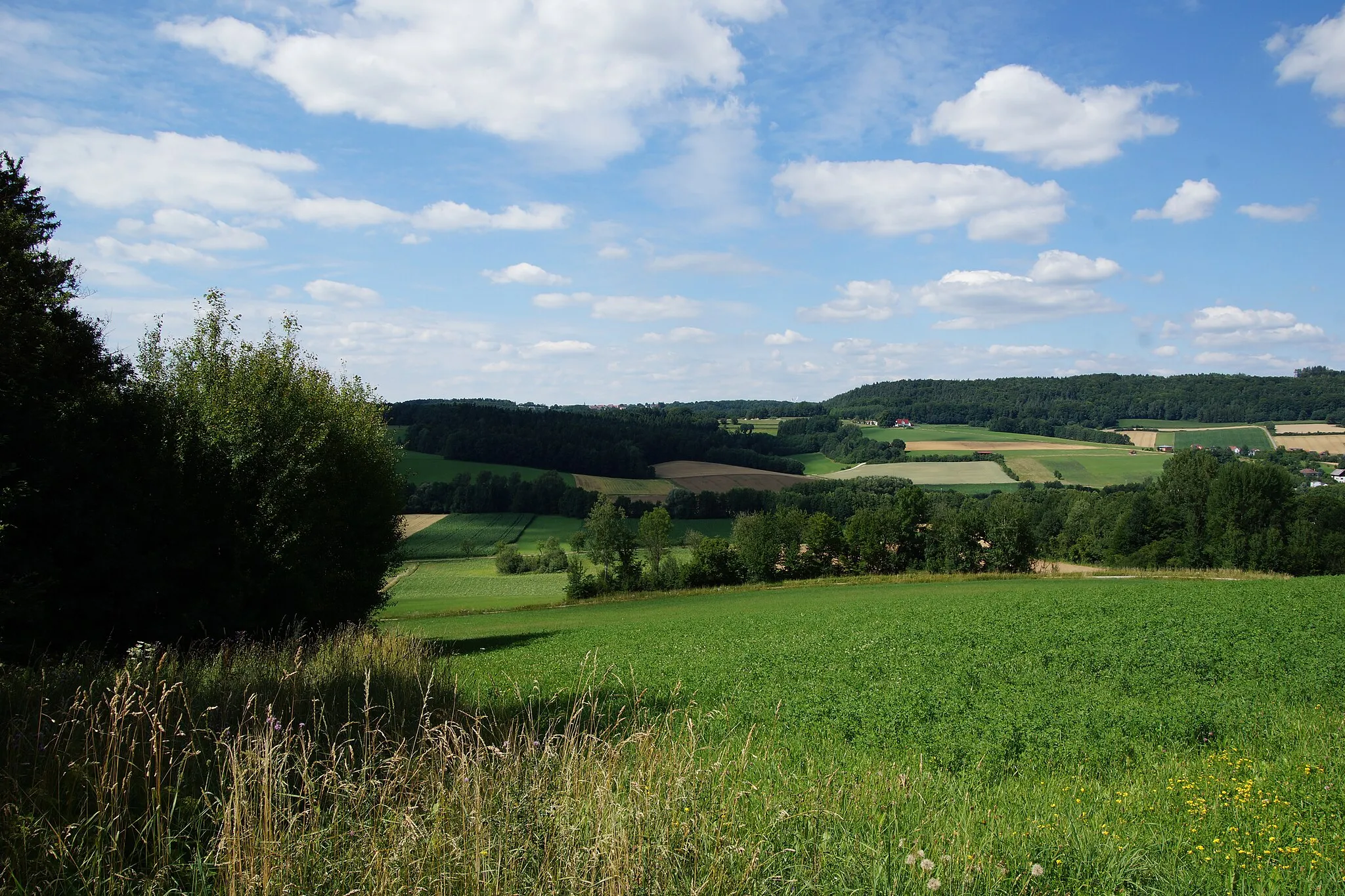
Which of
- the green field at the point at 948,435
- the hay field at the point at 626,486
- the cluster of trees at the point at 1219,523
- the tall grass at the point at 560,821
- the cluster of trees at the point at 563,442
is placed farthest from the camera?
the green field at the point at 948,435

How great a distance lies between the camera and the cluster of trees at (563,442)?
95.5 meters

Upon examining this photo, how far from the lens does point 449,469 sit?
89.2 meters

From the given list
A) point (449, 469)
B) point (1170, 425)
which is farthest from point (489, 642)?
point (1170, 425)

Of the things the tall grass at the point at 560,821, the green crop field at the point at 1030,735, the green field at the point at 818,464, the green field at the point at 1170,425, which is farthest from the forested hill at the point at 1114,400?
the tall grass at the point at 560,821

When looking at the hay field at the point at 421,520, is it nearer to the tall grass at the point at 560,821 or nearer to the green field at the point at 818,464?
the green field at the point at 818,464

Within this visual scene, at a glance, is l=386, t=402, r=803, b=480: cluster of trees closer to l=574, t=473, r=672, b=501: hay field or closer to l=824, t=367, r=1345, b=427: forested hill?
l=574, t=473, r=672, b=501: hay field

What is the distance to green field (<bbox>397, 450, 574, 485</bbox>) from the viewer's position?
85562 millimetres

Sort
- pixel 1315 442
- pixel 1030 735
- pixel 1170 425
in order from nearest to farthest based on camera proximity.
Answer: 1. pixel 1030 735
2. pixel 1315 442
3. pixel 1170 425

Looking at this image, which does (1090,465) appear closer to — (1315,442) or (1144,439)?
(1144,439)

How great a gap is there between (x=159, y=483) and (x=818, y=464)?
338 feet

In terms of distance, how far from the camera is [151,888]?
370 cm

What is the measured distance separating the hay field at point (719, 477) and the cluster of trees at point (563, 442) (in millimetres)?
2722

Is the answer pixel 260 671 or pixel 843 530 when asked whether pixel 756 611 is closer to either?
pixel 260 671

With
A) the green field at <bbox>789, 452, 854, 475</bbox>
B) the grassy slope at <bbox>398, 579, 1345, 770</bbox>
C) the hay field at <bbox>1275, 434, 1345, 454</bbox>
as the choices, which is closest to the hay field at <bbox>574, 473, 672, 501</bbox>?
the green field at <bbox>789, 452, 854, 475</bbox>
